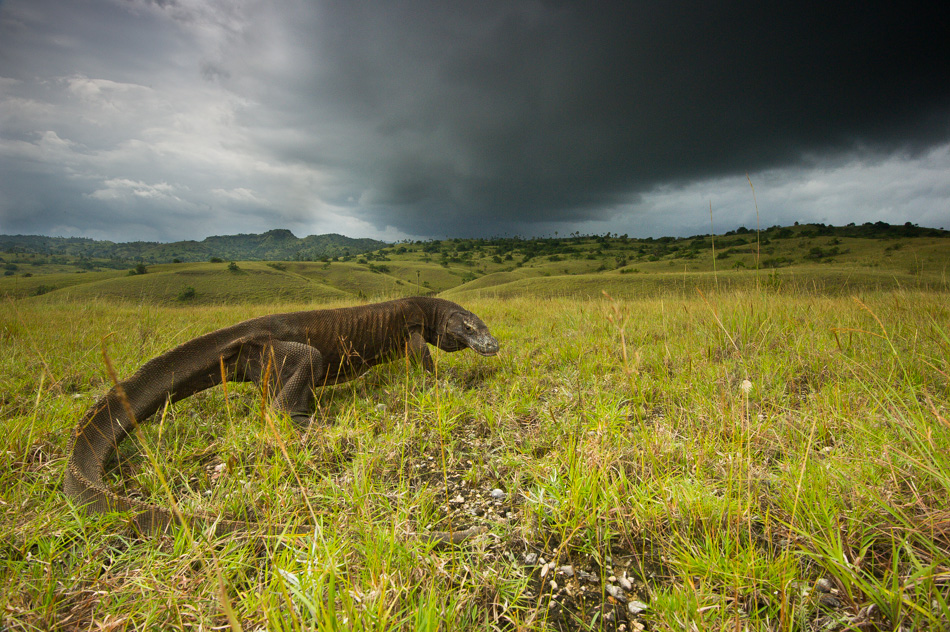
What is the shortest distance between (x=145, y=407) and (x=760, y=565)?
438 centimetres

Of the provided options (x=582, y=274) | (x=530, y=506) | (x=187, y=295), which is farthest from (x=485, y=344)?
(x=187, y=295)

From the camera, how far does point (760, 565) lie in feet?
5.22

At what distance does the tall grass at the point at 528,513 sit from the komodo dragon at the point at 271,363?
14 cm

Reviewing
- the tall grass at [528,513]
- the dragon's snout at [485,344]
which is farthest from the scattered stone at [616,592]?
the dragon's snout at [485,344]

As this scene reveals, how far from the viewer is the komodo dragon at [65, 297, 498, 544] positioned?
2.31 meters

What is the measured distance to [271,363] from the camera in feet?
10.1

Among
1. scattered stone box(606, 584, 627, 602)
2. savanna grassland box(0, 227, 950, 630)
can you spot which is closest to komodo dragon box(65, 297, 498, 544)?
savanna grassland box(0, 227, 950, 630)

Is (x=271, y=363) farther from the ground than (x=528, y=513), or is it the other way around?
(x=271, y=363)

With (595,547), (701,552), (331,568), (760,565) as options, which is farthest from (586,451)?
(331,568)

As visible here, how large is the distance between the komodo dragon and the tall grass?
0.14m

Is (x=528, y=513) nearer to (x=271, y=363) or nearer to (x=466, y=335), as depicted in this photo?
(x=271, y=363)

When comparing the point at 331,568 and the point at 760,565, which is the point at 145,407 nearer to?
the point at 331,568

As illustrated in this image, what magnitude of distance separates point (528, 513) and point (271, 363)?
228cm

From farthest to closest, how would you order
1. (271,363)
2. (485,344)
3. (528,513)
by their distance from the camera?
(485,344) < (271,363) < (528,513)
